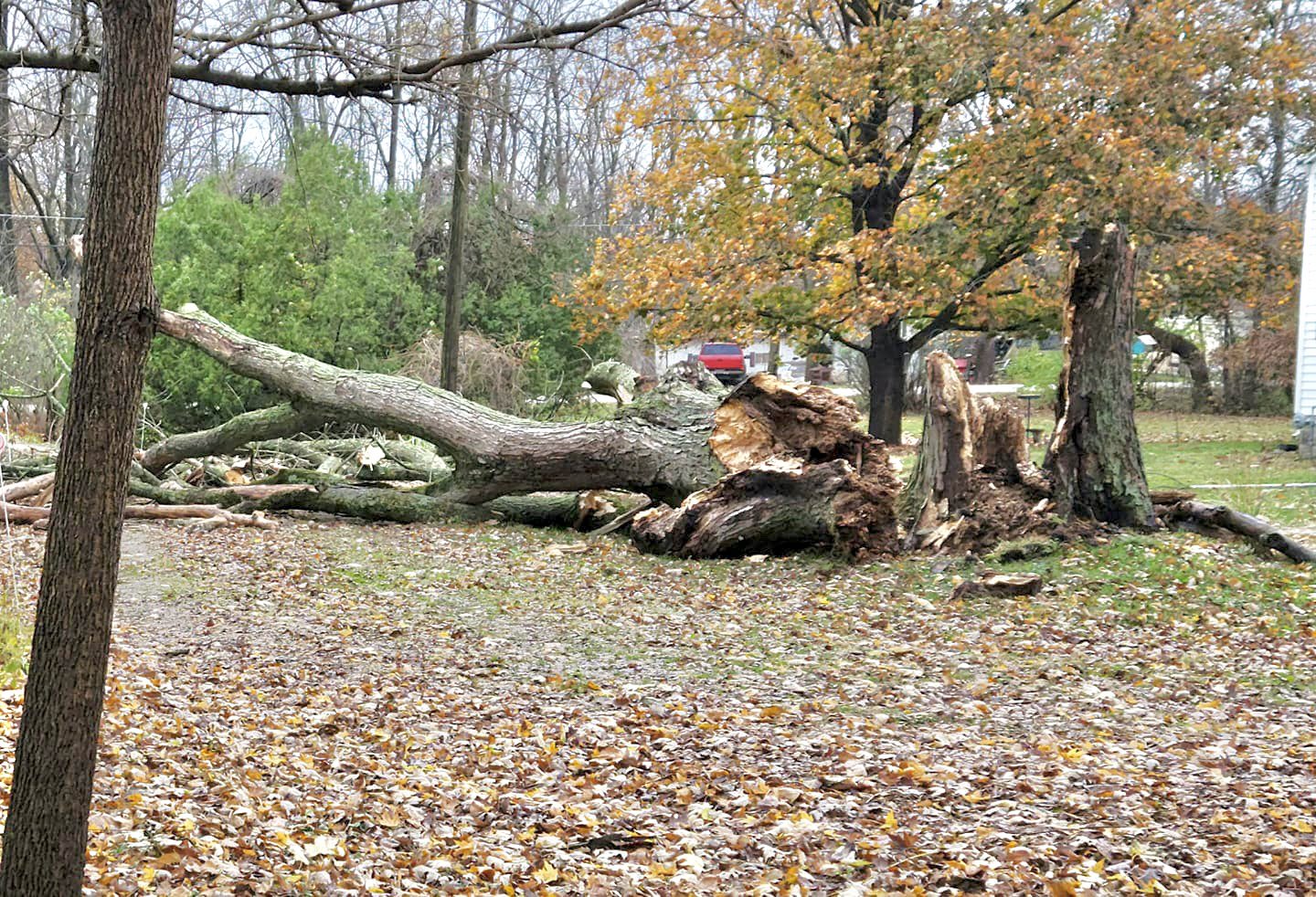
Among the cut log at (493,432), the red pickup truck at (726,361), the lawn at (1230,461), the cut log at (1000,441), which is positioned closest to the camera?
the cut log at (1000,441)

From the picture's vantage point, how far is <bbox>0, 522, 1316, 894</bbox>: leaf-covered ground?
4090 mm

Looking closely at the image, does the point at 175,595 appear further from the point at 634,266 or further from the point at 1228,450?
the point at 1228,450

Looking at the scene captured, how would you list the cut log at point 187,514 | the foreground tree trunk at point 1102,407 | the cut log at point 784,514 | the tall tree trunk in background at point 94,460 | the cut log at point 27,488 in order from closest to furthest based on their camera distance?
the tall tree trunk in background at point 94,460, the foreground tree trunk at point 1102,407, the cut log at point 784,514, the cut log at point 187,514, the cut log at point 27,488

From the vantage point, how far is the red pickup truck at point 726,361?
38.3 meters

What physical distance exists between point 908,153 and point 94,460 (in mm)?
14223

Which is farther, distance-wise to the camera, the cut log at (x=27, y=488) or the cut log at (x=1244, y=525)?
the cut log at (x=27, y=488)

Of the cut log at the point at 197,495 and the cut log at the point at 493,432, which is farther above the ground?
the cut log at the point at 493,432

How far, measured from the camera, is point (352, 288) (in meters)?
17.2

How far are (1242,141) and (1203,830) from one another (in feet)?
53.0

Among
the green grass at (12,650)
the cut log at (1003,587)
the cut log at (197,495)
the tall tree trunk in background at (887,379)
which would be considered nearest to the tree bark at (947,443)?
the cut log at (1003,587)

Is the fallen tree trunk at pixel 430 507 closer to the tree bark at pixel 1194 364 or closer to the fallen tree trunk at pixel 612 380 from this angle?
the fallen tree trunk at pixel 612 380

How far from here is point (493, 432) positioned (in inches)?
465

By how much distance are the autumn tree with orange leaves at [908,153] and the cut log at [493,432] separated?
4.38m

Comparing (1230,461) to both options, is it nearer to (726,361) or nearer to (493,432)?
(493,432)
